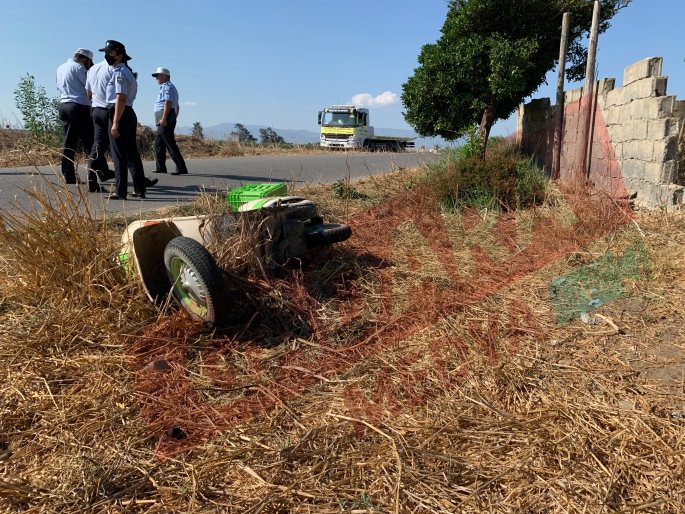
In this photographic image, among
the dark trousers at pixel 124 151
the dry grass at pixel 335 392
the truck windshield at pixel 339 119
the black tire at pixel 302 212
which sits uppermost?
the truck windshield at pixel 339 119

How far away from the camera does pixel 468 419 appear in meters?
2.22

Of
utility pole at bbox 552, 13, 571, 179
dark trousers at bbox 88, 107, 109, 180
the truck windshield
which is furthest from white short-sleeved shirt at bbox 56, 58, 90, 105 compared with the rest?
the truck windshield

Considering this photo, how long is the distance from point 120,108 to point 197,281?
3.81 meters

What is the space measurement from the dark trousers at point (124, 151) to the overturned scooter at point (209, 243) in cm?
236

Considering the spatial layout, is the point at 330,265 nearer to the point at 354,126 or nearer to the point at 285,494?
the point at 285,494

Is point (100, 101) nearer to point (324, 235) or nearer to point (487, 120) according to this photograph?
point (324, 235)

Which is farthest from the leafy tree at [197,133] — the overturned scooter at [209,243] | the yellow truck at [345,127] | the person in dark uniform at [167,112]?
the overturned scooter at [209,243]

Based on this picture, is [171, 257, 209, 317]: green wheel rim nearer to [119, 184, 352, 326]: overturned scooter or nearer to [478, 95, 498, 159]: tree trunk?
[119, 184, 352, 326]: overturned scooter

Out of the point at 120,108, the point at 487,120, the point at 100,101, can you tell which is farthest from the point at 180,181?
the point at 487,120

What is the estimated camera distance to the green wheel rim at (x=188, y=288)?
292cm

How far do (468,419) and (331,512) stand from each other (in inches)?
32.6

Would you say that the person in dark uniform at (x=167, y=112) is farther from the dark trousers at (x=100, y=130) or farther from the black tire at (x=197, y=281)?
the black tire at (x=197, y=281)

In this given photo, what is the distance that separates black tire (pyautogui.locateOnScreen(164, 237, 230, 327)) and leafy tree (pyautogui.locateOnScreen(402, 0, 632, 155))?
270 inches

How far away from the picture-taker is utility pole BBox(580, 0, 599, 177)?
659cm
